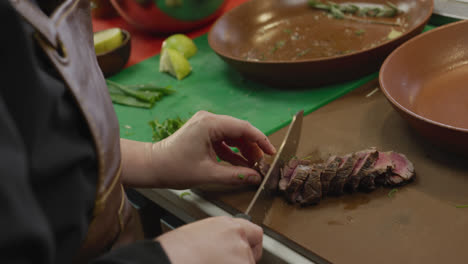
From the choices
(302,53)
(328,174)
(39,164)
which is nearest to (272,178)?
(328,174)

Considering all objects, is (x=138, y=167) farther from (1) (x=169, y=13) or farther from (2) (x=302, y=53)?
(1) (x=169, y=13)

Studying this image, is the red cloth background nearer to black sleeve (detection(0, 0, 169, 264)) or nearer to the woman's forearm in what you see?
the woman's forearm

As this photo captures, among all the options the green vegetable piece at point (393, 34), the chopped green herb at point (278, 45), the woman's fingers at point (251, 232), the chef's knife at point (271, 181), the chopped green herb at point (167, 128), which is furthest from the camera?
the chopped green herb at point (278, 45)

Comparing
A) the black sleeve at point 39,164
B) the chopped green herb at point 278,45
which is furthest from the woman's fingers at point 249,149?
the chopped green herb at point 278,45

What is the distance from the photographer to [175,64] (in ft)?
5.96

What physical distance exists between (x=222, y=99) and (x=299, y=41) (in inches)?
16.2

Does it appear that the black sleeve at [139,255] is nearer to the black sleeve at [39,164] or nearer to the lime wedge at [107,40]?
the black sleeve at [39,164]

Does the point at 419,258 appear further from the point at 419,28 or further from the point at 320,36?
the point at 320,36

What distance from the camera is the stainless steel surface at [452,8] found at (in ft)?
5.40

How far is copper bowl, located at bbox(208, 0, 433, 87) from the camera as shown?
146 centimetres

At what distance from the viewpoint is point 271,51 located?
1753 millimetres

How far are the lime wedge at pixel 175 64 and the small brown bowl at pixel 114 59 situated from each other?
0.18m

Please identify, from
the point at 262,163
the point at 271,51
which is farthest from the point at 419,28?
the point at 262,163

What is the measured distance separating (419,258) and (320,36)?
1.10 m
